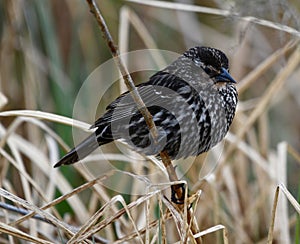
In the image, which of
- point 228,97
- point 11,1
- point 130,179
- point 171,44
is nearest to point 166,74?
point 228,97

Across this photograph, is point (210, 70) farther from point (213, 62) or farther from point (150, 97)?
point (150, 97)

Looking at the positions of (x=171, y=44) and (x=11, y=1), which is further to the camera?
(x=171, y=44)

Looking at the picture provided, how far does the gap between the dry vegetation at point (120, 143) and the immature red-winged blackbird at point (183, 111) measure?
111 mm

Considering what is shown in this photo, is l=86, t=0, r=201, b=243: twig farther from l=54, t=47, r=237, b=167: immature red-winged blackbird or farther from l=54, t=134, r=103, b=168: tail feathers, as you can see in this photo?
l=54, t=134, r=103, b=168: tail feathers

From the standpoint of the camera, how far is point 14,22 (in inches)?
124

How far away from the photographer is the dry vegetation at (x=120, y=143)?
2.39 m

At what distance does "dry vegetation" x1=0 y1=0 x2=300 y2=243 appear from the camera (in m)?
2.39

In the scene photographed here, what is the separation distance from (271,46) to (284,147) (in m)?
1.17

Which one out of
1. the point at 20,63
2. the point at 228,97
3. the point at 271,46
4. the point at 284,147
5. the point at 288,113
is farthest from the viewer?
the point at 288,113

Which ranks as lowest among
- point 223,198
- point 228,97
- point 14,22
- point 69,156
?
point 223,198

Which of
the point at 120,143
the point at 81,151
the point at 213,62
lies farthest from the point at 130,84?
the point at 120,143

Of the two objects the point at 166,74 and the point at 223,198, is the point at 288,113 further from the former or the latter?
the point at 166,74

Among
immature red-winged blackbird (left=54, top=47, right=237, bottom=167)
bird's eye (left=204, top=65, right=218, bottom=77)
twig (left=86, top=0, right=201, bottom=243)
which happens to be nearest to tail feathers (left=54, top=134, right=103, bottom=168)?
immature red-winged blackbird (left=54, top=47, right=237, bottom=167)

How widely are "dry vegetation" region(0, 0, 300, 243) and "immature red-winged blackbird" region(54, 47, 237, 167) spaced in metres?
0.11
